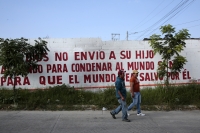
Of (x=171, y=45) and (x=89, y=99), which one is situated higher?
(x=171, y=45)

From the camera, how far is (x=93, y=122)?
24.7 feet

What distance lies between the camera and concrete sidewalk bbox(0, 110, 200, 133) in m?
6.65

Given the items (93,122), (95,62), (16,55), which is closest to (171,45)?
(95,62)

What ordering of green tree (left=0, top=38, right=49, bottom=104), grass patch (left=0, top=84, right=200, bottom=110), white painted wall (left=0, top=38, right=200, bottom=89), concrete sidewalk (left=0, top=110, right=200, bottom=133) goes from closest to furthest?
1. concrete sidewalk (left=0, top=110, right=200, bottom=133)
2. green tree (left=0, top=38, right=49, bottom=104)
3. grass patch (left=0, top=84, right=200, bottom=110)
4. white painted wall (left=0, top=38, right=200, bottom=89)

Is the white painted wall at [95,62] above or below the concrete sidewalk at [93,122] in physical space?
above

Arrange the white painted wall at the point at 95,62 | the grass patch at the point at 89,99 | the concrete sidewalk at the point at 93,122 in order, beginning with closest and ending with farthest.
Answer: the concrete sidewalk at the point at 93,122, the grass patch at the point at 89,99, the white painted wall at the point at 95,62

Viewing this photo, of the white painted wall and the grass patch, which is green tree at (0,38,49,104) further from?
the white painted wall

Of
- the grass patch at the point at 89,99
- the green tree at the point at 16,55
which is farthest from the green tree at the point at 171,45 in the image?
the green tree at the point at 16,55

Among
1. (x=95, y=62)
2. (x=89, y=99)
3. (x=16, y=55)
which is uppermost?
(x=16, y=55)

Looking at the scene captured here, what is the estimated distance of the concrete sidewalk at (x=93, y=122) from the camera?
6.65 metres

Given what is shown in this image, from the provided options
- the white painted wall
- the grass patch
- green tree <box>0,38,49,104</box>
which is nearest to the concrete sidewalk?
the grass patch

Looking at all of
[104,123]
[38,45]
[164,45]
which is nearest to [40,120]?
[104,123]

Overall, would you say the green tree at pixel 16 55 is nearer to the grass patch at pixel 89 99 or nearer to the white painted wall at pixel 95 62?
the grass patch at pixel 89 99

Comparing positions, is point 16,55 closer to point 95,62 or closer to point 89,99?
point 89,99
